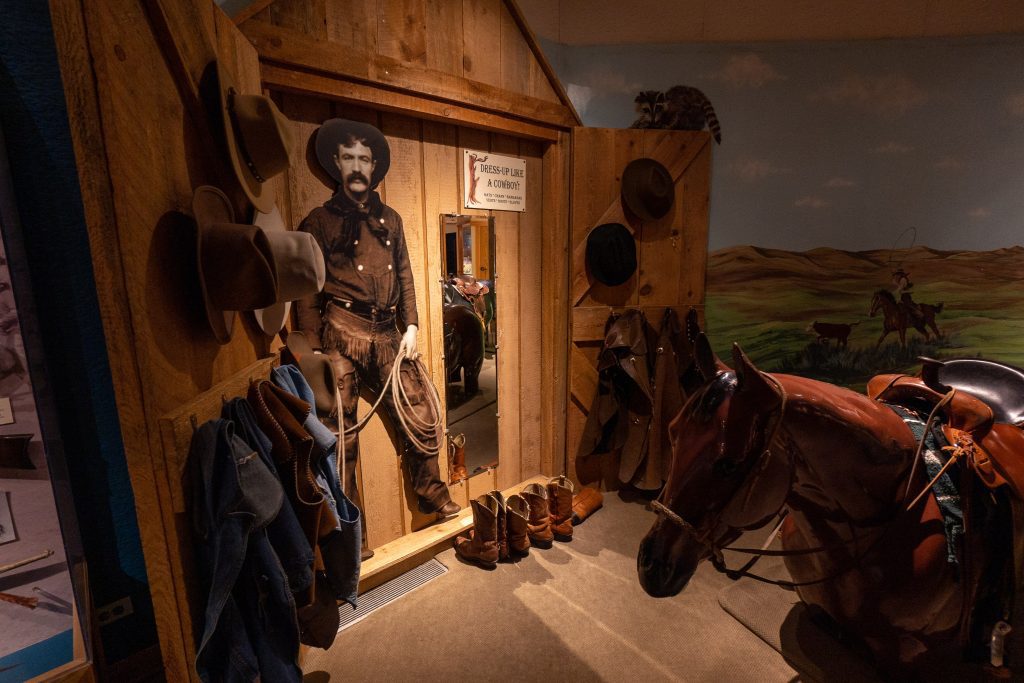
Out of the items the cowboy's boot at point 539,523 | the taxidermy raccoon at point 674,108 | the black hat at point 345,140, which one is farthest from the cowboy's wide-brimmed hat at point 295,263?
the taxidermy raccoon at point 674,108

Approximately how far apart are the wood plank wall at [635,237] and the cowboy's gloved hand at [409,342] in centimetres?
109

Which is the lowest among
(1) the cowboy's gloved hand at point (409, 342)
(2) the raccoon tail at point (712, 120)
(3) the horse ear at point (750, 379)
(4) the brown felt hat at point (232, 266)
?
(1) the cowboy's gloved hand at point (409, 342)

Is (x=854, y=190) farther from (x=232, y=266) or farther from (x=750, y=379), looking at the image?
(x=232, y=266)

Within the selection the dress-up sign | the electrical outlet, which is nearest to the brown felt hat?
the electrical outlet

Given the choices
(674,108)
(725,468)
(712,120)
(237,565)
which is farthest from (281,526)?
(712,120)

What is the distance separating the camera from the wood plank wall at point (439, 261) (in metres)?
2.09

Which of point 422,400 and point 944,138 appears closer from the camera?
point 422,400

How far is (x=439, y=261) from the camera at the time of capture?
7.96 ft

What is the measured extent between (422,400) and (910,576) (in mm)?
1953

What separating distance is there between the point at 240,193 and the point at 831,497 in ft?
6.34

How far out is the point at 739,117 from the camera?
9.67 ft

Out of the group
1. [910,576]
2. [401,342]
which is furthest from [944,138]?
[401,342]

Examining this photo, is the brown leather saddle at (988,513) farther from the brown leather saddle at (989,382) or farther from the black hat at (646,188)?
the black hat at (646,188)

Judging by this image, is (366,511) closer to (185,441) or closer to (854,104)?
(185,441)
